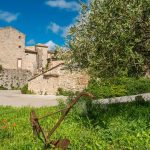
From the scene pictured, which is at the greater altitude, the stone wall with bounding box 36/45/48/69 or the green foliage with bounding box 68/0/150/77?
the stone wall with bounding box 36/45/48/69

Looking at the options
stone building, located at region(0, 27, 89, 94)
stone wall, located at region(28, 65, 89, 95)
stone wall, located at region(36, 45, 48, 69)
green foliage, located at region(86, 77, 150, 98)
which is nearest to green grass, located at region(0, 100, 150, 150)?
green foliage, located at region(86, 77, 150, 98)

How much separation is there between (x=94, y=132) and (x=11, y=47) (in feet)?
175

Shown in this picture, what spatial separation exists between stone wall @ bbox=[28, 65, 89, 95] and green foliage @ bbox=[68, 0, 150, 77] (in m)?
23.0

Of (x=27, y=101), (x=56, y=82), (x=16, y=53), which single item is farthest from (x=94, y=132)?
(x=16, y=53)

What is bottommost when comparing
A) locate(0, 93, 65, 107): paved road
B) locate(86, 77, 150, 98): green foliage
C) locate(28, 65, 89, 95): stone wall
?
locate(0, 93, 65, 107): paved road

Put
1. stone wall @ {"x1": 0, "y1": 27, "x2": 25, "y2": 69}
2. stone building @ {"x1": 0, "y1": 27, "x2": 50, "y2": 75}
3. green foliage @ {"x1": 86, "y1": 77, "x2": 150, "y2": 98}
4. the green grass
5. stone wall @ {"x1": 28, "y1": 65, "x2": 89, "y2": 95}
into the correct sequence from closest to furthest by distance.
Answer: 1. the green grass
2. green foliage @ {"x1": 86, "y1": 77, "x2": 150, "y2": 98}
3. stone wall @ {"x1": 28, "y1": 65, "x2": 89, "y2": 95}
4. stone wall @ {"x1": 0, "y1": 27, "x2": 25, "y2": 69}
5. stone building @ {"x1": 0, "y1": 27, "x2": 50, "y2": 75}

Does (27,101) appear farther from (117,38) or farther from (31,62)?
(31,62)

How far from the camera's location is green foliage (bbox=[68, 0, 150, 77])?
8.95m

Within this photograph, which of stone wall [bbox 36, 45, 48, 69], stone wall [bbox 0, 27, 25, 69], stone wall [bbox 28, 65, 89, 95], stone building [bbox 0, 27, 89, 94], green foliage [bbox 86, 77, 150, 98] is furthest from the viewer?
stone wall [bbox 36, 45, 48, 69]

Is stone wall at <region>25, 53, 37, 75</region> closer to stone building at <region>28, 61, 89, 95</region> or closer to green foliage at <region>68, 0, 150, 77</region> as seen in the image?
stone building at <region>28, 61, 89, 95</region>

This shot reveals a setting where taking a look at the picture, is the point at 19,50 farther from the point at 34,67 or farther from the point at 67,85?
the point at 67,85

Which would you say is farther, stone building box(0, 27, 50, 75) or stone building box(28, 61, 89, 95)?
stone building box(0, 27, 50, 75)

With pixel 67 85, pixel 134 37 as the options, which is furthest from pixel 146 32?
pixel 67 85

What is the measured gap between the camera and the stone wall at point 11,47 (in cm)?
5944
